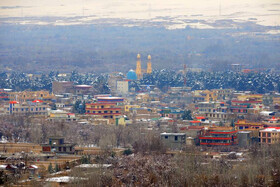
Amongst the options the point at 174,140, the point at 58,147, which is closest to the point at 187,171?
the point at 58,147

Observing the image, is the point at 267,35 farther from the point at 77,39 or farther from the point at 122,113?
the point at 122,113

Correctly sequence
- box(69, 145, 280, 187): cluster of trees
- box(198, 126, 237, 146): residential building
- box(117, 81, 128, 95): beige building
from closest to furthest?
box(69, 145, 280, 187): cluster of trees < box(198, 126, 237, 146): residential building < box(117, 81, 128, 95): beige building

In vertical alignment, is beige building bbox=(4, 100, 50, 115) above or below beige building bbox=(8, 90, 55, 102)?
below

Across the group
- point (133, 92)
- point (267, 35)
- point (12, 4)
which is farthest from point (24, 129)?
point (12, 4)

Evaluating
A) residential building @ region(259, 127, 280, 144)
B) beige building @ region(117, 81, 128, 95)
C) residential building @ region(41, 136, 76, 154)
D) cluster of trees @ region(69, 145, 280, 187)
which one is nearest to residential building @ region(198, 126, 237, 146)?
residential building @ region(259, 127, 280, 144)

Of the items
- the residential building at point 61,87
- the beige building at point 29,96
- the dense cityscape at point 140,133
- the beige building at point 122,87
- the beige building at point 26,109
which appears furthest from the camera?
the beige building at point 122,87

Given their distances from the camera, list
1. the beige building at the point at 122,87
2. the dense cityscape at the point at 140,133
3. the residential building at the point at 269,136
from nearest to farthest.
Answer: the dense cityscape at the point at 140,133 → the residential building at the point at 269,136 → the beige building at the point at 122,87

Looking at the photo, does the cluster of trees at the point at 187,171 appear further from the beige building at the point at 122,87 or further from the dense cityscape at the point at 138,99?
the beige building at the point at 122,87

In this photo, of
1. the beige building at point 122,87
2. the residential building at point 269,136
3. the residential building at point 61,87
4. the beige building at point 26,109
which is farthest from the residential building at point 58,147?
the beige building at point 122,87

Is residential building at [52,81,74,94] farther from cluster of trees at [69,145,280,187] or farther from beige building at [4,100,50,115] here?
cluster of trees at [69,145,280,187]

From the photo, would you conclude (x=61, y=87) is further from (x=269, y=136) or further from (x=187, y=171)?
(x=187, y=171)

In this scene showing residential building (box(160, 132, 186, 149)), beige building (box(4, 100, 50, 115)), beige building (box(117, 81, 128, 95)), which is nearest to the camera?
residential building (box(160, 132, 186, 149))
